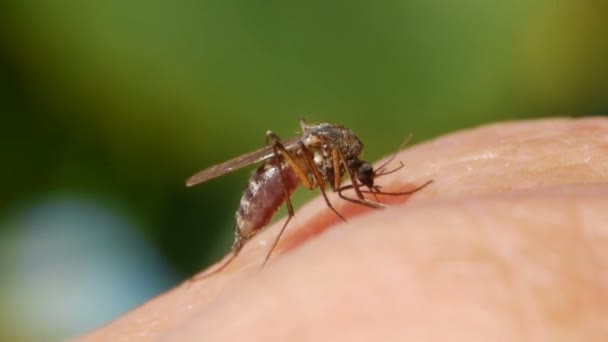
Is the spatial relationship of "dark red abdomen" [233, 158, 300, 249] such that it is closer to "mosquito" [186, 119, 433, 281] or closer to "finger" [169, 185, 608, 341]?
"mosquito" [186, 119, 433, 281]

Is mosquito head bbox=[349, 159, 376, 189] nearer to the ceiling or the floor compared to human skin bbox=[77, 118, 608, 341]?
nearer to the floor

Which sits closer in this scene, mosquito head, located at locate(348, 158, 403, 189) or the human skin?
the human skin

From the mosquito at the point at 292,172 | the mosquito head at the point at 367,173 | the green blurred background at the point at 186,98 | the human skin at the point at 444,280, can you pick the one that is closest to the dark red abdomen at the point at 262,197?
the mosquito at the point at 292,172

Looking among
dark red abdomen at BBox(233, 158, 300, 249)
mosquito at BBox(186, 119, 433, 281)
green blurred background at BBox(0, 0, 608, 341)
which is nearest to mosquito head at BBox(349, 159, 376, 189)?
mosquito at BBox(186, 119, 433, 281)

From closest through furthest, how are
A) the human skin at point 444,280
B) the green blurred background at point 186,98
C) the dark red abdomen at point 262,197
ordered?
the human skin at point 444,280 < the dark red abdomen at point 262,197 < the green blurred background at point 186,98

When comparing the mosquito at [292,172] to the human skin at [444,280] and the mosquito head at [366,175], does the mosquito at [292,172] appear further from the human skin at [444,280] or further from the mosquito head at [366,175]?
the human skin at [444,280]

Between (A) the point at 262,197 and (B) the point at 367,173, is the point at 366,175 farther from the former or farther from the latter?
(A) the point at 262,197
